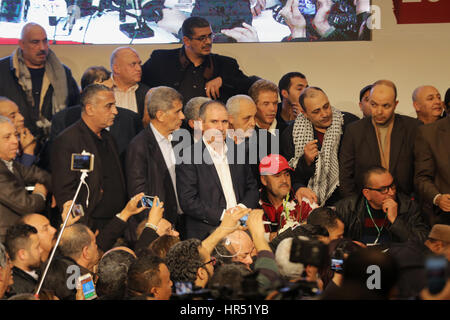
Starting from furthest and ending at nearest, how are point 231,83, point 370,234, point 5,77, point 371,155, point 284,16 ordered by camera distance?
1. point 284,16
2. point 231,83
3. point 5,77
4. point 371,155
5. point 370,234

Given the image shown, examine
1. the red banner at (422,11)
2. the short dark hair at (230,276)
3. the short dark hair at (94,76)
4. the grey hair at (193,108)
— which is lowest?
the short dark hair at (230,276)

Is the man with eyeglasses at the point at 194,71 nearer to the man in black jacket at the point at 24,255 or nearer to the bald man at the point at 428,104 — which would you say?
the bald man at the point at 428,104

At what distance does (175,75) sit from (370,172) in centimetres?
186

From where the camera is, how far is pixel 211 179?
198 inches

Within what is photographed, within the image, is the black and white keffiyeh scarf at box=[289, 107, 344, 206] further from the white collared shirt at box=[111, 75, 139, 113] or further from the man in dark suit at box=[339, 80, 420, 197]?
the white collared shirt at box=[111, 75, 139, 113]

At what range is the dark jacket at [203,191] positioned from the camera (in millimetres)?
4906

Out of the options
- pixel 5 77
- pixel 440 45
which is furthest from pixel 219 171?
pixel 440 45

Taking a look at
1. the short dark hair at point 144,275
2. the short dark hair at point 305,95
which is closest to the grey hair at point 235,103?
the short dark hair at point 305,95

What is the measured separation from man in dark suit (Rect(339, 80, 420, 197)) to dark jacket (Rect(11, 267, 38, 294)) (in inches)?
89.2

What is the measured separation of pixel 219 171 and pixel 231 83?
1.14 m

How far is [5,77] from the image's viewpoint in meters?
5.59

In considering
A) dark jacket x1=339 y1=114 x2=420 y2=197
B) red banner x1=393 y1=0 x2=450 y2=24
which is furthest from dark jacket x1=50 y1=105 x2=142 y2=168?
red banner x1=393 y1=0 x2=450 y2=24

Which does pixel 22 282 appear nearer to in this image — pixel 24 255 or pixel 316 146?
pixel 24 255
